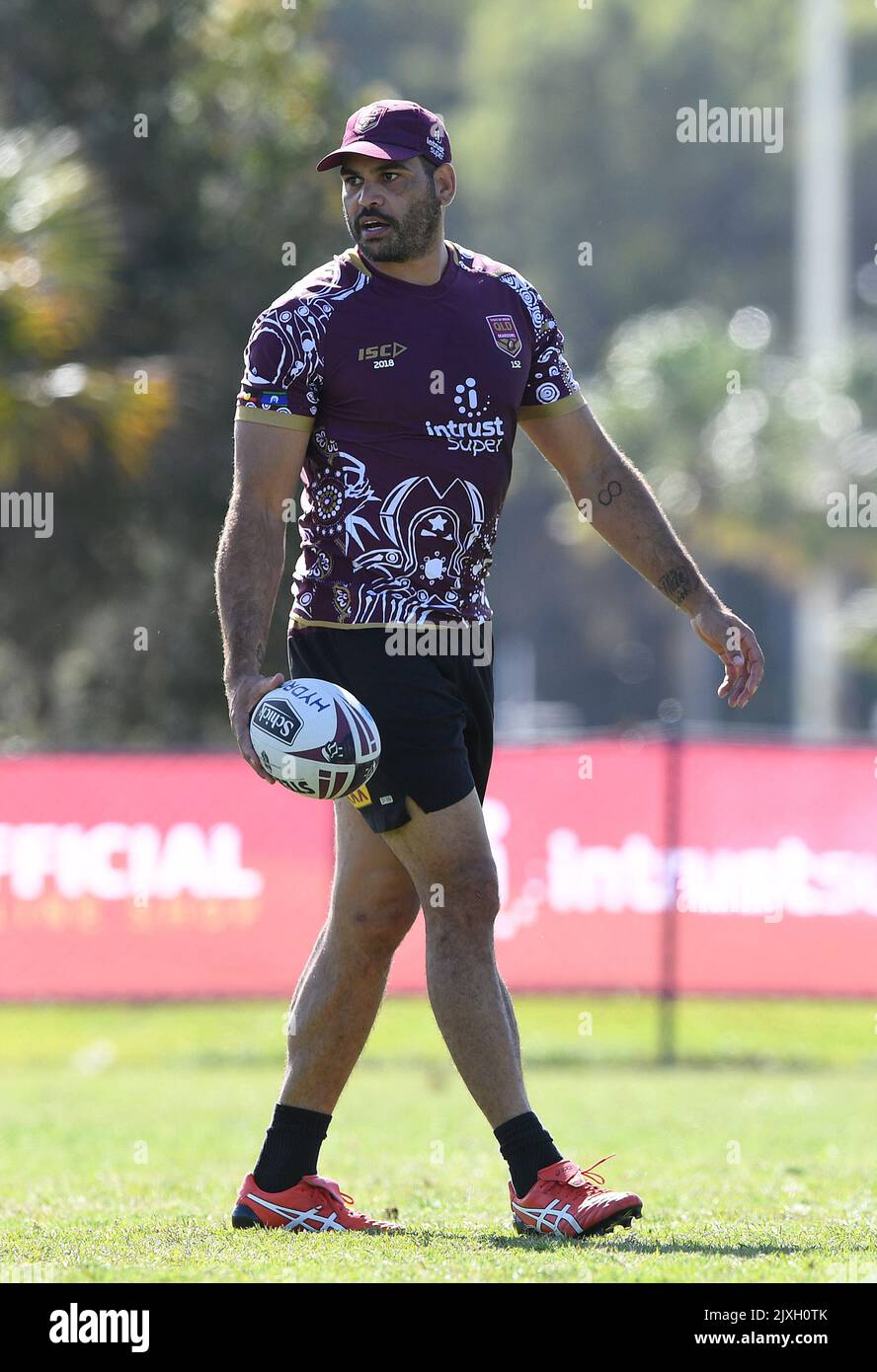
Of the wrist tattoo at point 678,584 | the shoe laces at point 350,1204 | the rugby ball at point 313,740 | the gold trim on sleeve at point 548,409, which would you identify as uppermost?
the gold trim on sleeve at point 548,409

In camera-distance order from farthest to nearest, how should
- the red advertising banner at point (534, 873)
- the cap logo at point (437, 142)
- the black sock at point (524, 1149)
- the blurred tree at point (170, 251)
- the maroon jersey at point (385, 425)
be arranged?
1. the blurred tree at point (170, 251)
2. the red advertising banner at point (534, 873)
3. the cap logo at point (437, 142)
4. the maroon jersey at point (385, 425)
5. the black sock at point (524, 1149)

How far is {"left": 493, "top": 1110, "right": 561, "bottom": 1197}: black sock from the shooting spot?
15.3 feet

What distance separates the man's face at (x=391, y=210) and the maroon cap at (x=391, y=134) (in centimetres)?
2

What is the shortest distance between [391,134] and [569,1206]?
2.44 metres

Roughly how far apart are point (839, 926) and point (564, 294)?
49293 mm

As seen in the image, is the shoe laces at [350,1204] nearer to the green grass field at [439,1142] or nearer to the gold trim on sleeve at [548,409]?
the green grass field at [439,1142]

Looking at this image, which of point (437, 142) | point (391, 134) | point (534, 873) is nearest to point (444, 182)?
point (437, 142)

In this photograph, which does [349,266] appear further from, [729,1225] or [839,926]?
[839,926]

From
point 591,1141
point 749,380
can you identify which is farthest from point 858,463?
point 591,1141

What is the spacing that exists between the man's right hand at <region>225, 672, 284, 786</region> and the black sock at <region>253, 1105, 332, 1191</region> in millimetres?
897

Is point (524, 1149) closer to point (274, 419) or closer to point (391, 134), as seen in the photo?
point (274, 419)

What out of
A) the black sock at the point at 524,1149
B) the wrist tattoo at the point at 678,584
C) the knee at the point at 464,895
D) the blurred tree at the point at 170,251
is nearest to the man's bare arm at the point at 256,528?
the knee at the point at 464,895

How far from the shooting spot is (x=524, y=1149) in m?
4.67

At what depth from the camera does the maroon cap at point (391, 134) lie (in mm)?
4797
